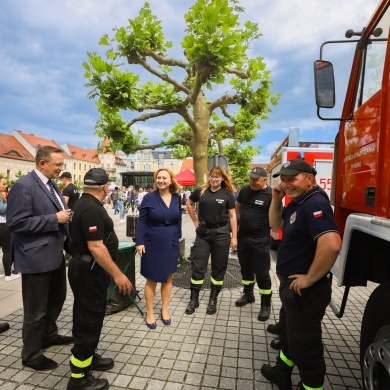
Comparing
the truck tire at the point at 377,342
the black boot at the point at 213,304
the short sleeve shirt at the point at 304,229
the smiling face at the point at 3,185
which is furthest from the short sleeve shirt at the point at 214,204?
the smiling face at the point at 3,185

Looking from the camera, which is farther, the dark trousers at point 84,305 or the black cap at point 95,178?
the black cap at point 95,178

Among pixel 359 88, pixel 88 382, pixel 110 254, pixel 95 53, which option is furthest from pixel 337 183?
pixel 95 53

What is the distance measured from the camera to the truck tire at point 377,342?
1732 millimetres

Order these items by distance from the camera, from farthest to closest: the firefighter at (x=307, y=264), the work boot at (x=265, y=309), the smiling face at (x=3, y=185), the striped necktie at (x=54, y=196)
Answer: the smiling face at (x=3, y=185)
the work boot at (x=265, y=309)
the striped necktie at (x=54, y=196)
the firefighter at (x=307, y=264)

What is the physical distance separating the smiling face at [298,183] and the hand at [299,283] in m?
0.58

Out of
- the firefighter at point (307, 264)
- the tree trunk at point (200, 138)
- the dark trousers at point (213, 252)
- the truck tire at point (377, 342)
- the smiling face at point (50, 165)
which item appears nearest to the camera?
the truck tire at point (377, 342)

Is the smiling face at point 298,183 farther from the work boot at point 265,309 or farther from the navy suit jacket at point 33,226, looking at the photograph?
the work boot at point 265,309

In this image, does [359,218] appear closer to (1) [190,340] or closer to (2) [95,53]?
(1) [190,340]

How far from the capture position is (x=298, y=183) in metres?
2.24

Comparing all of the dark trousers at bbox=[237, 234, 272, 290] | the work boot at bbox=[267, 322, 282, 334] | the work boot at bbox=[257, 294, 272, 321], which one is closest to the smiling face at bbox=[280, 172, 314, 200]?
the dark trousers at bbox=[237, 234, 272, 290]

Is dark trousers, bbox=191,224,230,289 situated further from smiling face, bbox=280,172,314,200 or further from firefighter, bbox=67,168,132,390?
smiling face, bbox=280,172,314,200

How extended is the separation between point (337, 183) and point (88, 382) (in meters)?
2.85

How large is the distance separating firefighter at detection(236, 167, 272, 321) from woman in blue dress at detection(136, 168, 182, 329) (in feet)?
3.26

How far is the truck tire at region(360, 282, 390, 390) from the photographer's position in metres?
1.73
